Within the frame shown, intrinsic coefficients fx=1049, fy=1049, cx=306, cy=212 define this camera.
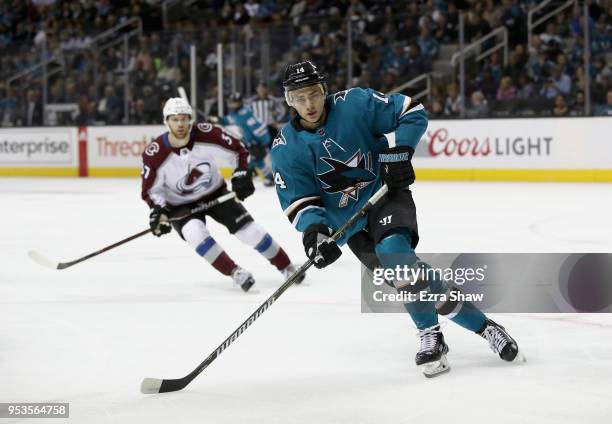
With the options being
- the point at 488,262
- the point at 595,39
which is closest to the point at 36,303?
the point at 488,262

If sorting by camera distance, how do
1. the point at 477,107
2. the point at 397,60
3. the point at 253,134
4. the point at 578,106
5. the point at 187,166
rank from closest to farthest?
the point at 187,166
the point at 578,106
the point at 477,107
the point at 253,134
the point at 397,60

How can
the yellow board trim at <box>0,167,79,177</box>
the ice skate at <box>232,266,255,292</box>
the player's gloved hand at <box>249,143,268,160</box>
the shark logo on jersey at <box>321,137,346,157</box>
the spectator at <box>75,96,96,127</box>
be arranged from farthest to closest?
the yellow board trim at <box>0,167,79,177</box> → the spectator at <box>75,96,96,127</box> → the player's gloved hand at <box>249,143,268,160</box> → the ice skate at <box>232,266,255,292</box> → the shark logo on jersey at <box>321,137,346,157</box>

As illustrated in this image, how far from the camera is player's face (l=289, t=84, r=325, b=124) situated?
11.2ft

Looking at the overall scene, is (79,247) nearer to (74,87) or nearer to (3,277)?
(3,277)

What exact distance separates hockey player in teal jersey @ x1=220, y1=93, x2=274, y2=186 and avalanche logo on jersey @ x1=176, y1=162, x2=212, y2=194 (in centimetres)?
691

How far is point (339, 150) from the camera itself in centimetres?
351

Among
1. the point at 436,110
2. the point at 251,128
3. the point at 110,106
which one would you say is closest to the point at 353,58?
the point at 436,110

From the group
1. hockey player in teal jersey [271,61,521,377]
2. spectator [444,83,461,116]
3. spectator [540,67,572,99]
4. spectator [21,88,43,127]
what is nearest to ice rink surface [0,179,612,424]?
hockey player in teal jersey [271,61,521,377]

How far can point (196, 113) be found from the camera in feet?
45.5

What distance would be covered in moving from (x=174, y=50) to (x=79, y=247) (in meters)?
7.09

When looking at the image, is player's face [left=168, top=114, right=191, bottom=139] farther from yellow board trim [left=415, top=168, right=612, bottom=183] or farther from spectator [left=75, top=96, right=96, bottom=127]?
spectator [left=75, top=96, right=96, bottom=127]

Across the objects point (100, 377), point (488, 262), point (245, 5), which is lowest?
point (100, 377)

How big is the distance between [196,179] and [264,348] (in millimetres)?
1922

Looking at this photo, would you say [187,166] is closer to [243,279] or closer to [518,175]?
[243,279]
